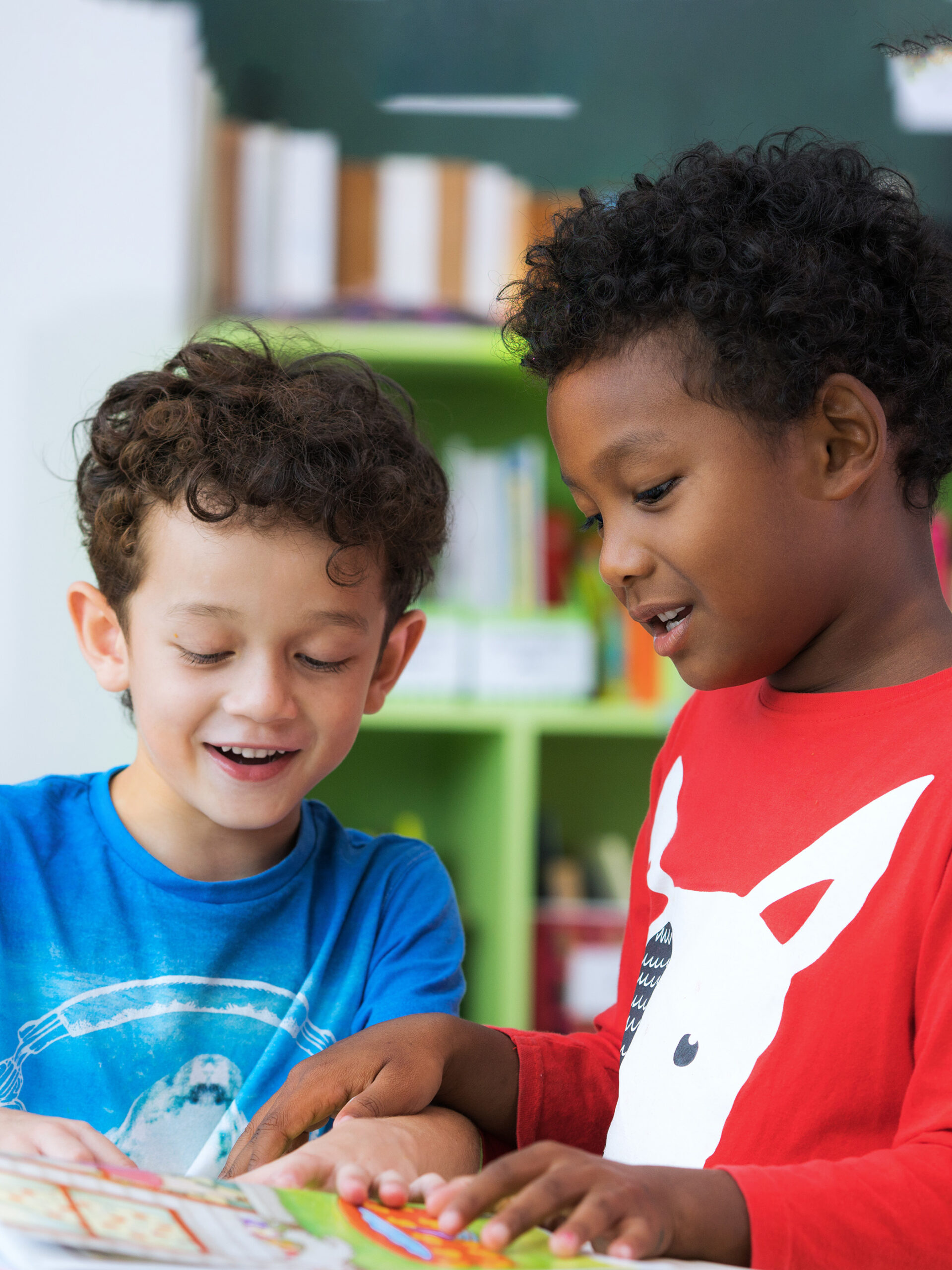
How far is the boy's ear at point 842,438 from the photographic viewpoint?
0.67 meters

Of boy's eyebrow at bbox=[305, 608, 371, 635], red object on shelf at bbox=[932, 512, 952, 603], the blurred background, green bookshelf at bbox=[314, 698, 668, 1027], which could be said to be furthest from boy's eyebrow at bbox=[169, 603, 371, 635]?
red object on shelf at bbox=[932, 512, 952, 603]

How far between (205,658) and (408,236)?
1392 millimetres

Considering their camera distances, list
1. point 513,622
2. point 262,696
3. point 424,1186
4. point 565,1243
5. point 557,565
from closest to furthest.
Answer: point 565,1243, point 424,1186, point 262,696, point 513,622, point 557,565

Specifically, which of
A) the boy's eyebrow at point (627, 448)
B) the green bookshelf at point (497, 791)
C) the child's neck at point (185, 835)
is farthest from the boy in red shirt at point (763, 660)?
the green bookshelf at point (497, 791)

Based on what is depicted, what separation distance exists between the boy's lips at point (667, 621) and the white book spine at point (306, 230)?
1408mm

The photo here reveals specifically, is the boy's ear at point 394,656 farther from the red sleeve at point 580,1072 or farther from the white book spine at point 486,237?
the white book spine at point 486,237

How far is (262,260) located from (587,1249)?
1.78 metres

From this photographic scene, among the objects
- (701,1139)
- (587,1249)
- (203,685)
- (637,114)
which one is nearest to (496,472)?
(637,114)

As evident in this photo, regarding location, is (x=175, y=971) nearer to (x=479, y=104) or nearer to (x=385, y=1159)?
(x=385, y=1159)

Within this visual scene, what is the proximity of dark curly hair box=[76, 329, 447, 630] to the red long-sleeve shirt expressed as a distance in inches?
11.4

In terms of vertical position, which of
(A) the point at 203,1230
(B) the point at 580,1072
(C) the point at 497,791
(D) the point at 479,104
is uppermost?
(D) the point at 479,104

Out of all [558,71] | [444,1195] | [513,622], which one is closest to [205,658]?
[444,1195]

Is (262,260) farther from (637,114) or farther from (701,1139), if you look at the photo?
(701,1139)

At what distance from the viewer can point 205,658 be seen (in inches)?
31.2
